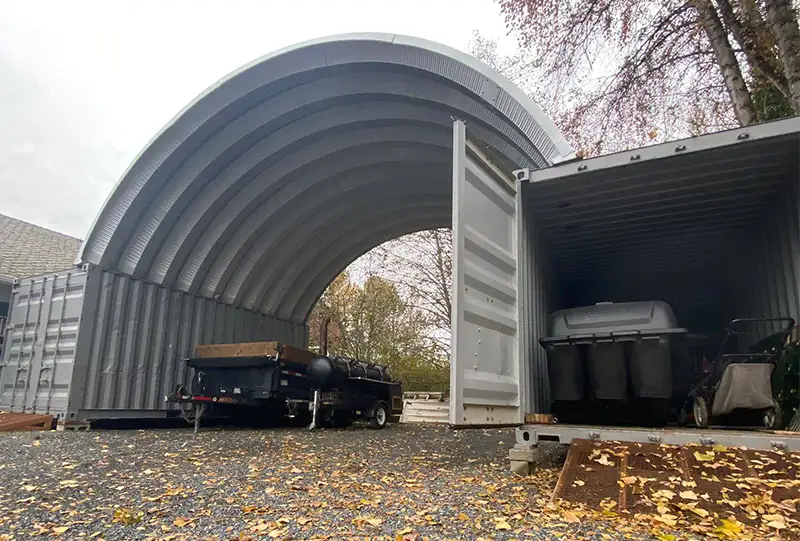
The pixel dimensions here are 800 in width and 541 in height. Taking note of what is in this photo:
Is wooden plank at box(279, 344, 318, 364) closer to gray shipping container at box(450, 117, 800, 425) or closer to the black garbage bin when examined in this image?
gray shipping container at box(450, 117, 800, 425)

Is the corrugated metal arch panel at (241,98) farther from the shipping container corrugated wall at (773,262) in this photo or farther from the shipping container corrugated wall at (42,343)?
the shipping container corrugated wall at (773,262)

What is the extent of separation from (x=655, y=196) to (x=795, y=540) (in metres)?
3.97

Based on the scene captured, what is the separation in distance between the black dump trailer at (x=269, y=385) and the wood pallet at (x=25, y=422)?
1.82 metres

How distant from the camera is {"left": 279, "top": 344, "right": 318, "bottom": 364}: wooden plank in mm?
9414

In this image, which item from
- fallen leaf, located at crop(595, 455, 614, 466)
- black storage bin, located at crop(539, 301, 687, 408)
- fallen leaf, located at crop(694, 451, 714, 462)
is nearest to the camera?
fallen leaf, located at crop(694, 451, 714, 462)

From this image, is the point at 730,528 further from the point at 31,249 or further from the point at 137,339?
the point at 31,249

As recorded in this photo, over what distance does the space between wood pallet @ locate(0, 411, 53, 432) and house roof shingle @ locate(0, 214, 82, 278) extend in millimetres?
3756

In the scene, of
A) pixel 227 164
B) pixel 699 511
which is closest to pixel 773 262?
pixel 699 511

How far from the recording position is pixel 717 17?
10406 millimetres

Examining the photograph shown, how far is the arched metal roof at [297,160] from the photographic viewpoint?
8.04m

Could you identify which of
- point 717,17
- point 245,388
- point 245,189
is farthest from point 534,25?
point 245,388

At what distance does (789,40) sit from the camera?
341 inches

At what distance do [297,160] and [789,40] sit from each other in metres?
8.63

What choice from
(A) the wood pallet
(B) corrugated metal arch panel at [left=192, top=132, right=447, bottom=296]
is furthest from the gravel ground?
(B) corrugated metal arch panel at [left=192, top=132, right=447, bottom=296]
